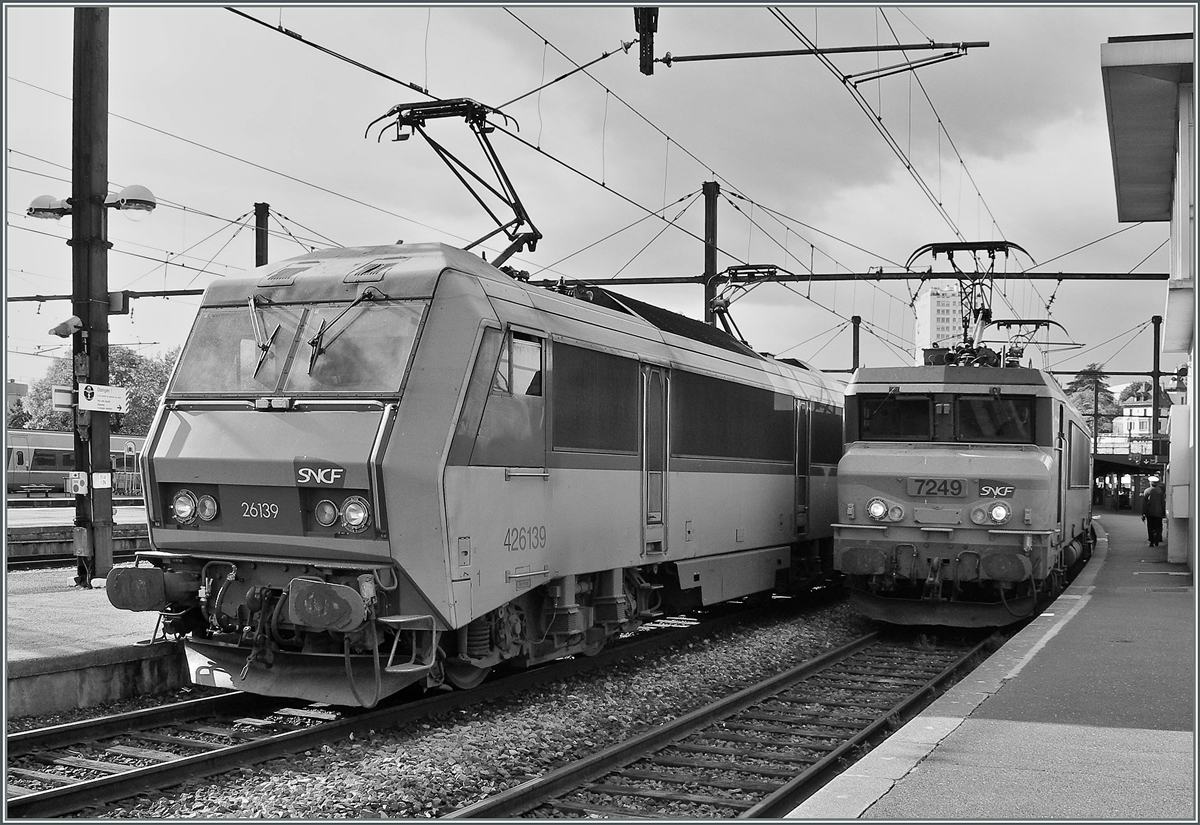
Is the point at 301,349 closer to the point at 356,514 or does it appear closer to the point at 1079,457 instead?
the point at 356,514

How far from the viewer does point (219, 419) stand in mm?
8656

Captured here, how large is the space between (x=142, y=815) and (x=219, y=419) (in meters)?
3.10

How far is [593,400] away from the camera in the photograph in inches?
404

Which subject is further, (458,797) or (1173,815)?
(458,797)

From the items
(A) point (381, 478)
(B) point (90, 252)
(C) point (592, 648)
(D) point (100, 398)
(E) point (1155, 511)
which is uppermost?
(B) point (90, 252)

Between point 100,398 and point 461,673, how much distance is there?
7723 millimetres

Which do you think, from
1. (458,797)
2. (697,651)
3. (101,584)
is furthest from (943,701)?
(101,584)

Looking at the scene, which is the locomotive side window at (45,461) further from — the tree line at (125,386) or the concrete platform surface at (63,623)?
the concrete platform surface at (63,623)

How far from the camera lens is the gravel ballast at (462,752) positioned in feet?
22.2

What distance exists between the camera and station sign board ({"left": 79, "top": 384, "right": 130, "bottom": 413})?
14133 mm

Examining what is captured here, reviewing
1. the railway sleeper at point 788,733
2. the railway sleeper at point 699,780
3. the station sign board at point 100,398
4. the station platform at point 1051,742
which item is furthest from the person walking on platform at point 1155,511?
the station sign board at point 100,398

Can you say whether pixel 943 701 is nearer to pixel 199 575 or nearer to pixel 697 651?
pixel 697 651

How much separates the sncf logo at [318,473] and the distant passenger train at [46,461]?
136ft

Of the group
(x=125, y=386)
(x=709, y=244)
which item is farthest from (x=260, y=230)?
(x=125, y=386)
